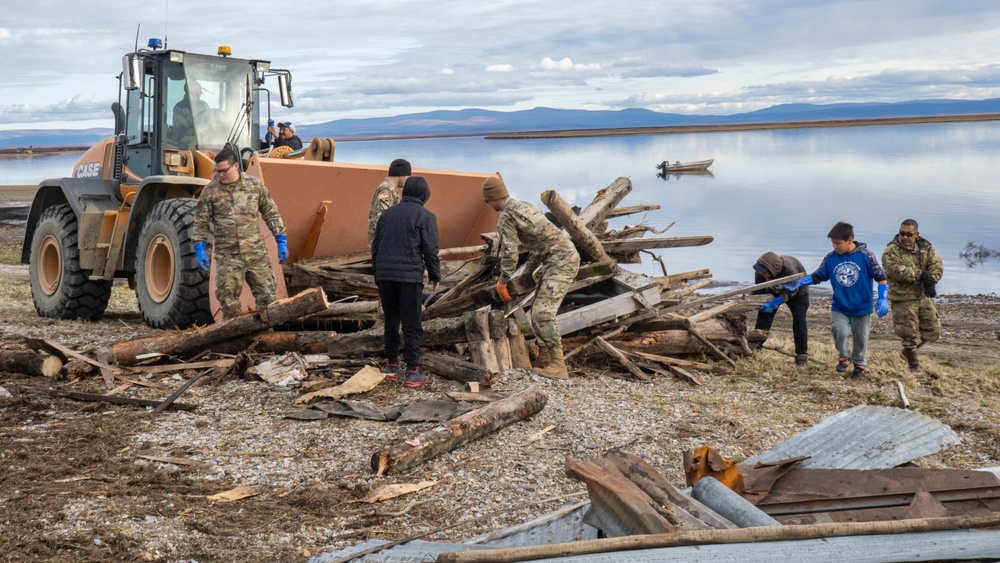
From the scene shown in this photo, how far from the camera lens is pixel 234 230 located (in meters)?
8.48

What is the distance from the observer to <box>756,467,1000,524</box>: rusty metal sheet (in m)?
3.97

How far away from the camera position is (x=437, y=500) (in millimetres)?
5195

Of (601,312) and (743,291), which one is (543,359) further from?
(743,291)

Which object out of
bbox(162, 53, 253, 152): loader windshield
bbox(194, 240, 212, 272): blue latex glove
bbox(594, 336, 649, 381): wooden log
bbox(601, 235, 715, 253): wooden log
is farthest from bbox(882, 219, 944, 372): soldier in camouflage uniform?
bbox(162, 53, 253, 152): loader windshield

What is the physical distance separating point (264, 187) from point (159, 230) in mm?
1879

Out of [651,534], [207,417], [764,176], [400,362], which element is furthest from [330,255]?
[764,176]

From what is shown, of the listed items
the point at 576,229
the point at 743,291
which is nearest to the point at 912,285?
the point at 743,291

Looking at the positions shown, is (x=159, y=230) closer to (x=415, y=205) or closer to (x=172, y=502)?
(x=415, y=205)

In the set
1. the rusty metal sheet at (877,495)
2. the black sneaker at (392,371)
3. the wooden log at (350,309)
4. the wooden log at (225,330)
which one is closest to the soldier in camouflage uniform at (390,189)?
the wooden log at (350,309)

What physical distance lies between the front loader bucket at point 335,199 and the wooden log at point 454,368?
219 centimetres

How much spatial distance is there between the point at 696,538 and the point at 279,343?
591cm

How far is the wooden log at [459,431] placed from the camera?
5613 mm

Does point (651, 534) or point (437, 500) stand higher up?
point (651, 534)

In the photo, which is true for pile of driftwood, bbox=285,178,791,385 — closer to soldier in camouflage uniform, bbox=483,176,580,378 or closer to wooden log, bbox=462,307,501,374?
wooden log, bbox=462,307,501,374
